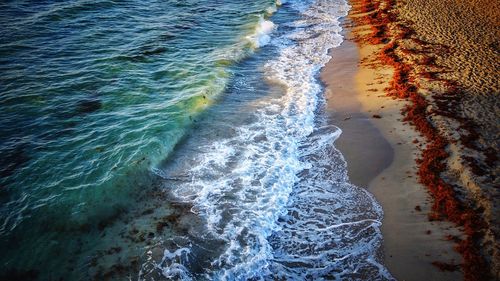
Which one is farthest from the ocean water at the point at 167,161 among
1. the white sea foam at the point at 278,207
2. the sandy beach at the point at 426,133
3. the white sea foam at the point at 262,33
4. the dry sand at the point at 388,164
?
the white sea foam at the point at 262,33

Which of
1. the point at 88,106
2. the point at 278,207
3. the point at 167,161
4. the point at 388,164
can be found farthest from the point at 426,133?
the point at 88,106

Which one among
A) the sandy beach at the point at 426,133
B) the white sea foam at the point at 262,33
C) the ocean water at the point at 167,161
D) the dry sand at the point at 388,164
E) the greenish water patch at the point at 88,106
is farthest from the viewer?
the white sea foam at the point at 262,33

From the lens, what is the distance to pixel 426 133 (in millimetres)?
10555

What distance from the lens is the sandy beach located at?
7336mm

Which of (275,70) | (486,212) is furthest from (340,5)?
(486,212)

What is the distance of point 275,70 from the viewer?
53.3 feet

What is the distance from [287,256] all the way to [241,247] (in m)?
1.17

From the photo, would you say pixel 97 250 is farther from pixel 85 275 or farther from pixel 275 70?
pixel 275 70

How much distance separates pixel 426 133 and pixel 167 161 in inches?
354

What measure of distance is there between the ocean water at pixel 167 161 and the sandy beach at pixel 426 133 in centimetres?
72

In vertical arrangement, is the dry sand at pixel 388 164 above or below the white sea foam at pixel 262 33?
below

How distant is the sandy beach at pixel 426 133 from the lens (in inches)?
289

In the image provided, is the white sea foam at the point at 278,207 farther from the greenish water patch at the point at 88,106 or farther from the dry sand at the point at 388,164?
the greenish water patch at the point at 88,106

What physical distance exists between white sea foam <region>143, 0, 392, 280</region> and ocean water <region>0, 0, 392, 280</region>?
0.12ft
